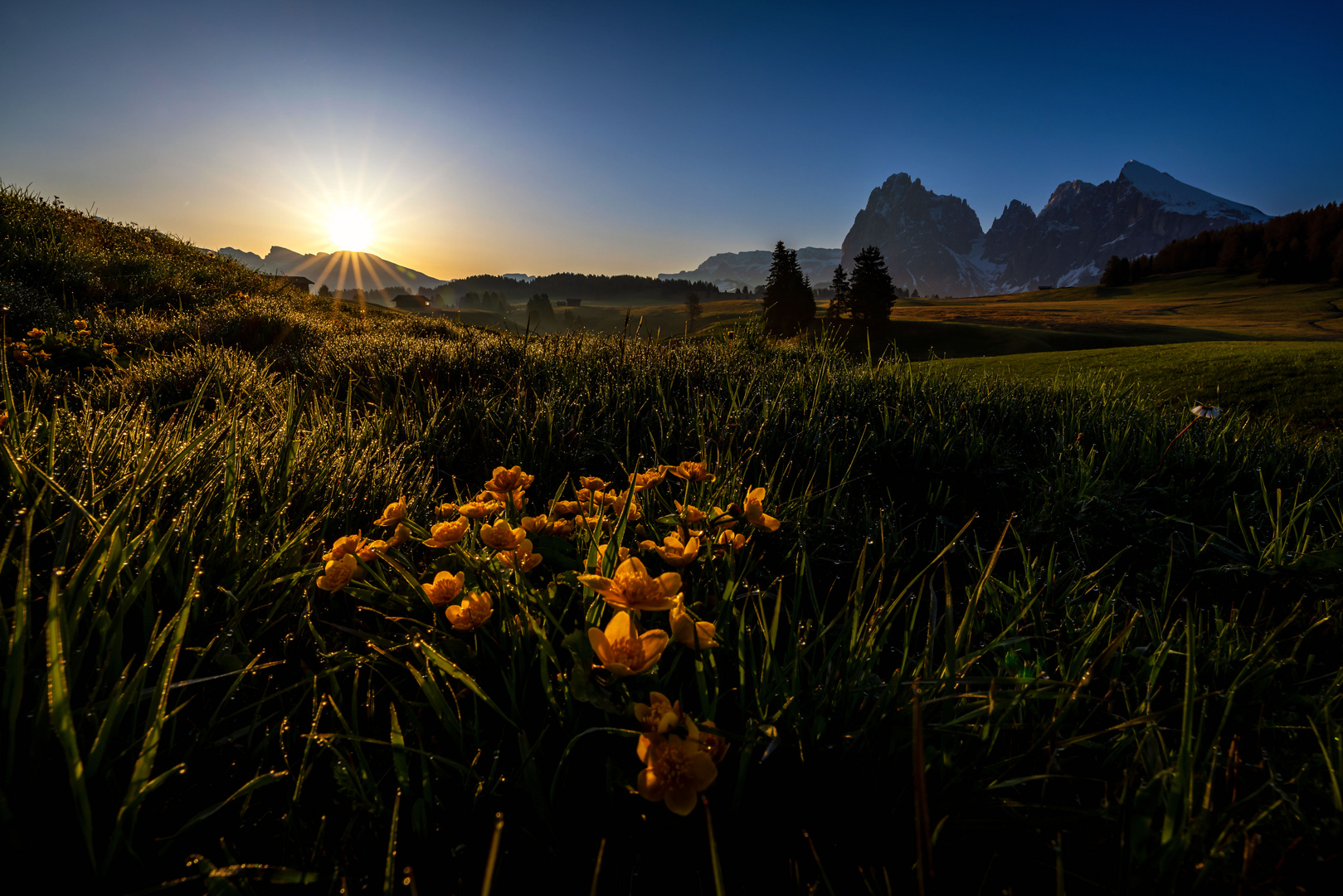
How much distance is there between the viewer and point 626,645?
92 centimetres

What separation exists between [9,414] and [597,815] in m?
1.98

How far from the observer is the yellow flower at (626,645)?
89 cm

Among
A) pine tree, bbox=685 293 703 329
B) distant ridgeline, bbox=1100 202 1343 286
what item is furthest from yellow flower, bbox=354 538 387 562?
distant ridgeline, bbox=1100 202 1343 286

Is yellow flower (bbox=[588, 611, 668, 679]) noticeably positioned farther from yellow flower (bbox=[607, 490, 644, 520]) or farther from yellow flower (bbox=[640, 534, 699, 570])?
yellow flower (bbox=[607, 490, 644, 520])

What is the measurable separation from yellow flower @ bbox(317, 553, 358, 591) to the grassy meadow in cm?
1

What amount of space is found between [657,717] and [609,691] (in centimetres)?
16

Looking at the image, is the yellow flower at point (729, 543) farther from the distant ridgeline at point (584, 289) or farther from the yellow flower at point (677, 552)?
the distant ridgeline at point (584, 289)

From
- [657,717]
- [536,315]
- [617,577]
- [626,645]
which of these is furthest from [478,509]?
[536,315]

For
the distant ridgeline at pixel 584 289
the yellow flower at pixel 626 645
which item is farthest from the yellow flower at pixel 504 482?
the distant ridgeline at pixel 584 289

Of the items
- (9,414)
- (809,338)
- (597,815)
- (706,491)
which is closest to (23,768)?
(597,815)

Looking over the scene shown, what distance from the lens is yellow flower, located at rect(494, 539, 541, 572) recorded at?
1189 mm

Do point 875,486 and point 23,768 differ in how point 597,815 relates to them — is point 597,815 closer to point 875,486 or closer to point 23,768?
point 23,768

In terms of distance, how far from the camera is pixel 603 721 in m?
1.02

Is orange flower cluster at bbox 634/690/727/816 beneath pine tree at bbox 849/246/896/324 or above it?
beneath
